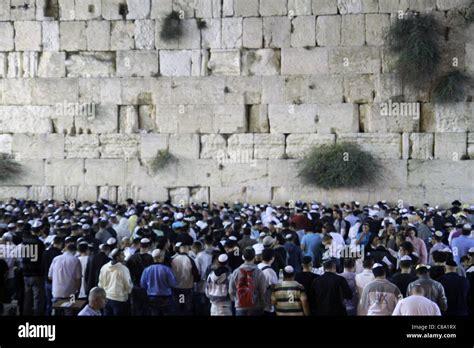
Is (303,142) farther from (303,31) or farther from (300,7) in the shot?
(300,7)

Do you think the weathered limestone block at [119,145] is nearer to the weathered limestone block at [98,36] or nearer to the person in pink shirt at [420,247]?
the weathered limestone block at [98,36]

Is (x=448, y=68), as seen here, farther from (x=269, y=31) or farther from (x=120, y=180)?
(x=120, y=180)

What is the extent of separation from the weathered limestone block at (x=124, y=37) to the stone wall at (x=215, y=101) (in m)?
0.03

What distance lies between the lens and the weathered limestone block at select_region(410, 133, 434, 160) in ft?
65.3

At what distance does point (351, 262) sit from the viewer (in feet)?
32.6

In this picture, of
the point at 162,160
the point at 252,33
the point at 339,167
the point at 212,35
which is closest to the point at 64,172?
the point at 162,160

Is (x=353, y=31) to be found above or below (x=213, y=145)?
above

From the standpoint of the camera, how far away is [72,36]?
838 inches

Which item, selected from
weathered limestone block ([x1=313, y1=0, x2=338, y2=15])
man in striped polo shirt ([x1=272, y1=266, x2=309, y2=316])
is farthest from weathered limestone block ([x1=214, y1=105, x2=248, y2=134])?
man in striped polo shirt ([x1=272, y1=266, x2=309, y2=316])

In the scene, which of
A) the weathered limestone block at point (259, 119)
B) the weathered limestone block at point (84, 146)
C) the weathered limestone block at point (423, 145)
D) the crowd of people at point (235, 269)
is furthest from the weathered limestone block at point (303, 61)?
the crowd of people at point (235, 269)

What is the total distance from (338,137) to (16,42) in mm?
8321

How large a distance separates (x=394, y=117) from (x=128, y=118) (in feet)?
20.9

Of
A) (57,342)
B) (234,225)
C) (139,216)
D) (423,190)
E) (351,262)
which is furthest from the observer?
(423,190)

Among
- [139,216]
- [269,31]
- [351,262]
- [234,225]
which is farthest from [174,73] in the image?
[351,262]
